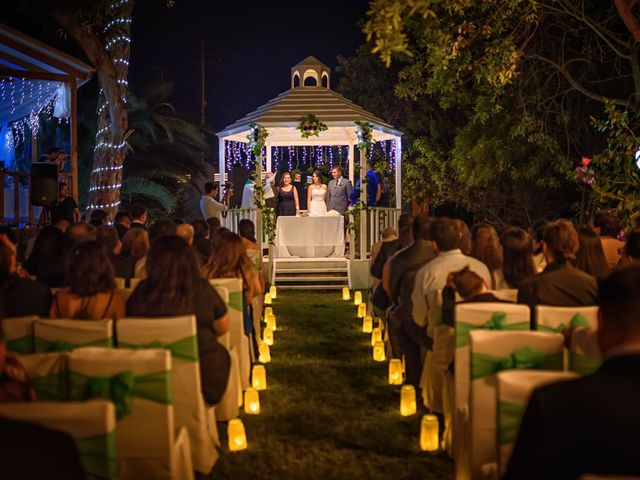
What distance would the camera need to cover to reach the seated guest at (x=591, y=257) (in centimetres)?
671

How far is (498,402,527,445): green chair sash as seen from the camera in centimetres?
331

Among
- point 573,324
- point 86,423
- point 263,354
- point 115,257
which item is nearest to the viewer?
point 86,423

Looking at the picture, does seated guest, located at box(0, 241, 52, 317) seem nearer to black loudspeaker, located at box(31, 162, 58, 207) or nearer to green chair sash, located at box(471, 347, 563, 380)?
green chair sash, located at box(471, 347, 563, 380)

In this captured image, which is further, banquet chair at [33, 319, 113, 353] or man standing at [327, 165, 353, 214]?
man standing at [327, 165, 353, 214]

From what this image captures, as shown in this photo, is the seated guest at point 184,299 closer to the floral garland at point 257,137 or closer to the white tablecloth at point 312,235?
the white tablecloth at point 312,235

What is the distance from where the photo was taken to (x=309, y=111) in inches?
642

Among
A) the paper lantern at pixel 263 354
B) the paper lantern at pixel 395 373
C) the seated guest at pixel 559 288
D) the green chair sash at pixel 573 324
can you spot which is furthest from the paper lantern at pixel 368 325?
the green chair sash at pixel 573 324

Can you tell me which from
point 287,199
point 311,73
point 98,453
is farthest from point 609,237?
point 311,73

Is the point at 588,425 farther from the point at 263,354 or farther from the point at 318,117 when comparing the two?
the point at 318,117

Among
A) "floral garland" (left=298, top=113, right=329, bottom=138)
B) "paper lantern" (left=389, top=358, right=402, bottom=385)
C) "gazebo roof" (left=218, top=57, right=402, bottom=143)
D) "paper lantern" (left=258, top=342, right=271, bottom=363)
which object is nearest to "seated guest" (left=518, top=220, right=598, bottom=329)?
"paper lantern" (left=389, top=358, right=402, bottom=385)

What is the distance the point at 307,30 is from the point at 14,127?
1935 centimetres

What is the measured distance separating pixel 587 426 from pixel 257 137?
554 inches

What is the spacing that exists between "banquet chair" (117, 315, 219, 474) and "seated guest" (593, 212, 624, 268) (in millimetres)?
5132

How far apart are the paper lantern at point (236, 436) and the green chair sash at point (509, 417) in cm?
241
